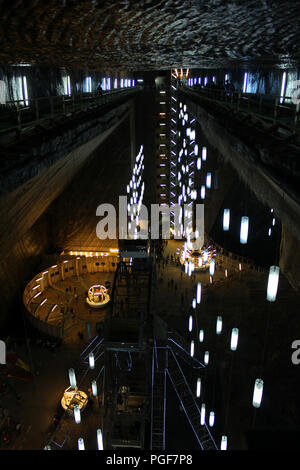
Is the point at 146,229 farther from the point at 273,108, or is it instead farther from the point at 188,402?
the point at 273,108

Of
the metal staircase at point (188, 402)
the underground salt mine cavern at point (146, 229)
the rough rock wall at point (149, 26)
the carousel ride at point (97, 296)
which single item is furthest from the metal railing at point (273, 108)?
the carousel ride at point (97, 296)

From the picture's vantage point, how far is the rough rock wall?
3.00 meters

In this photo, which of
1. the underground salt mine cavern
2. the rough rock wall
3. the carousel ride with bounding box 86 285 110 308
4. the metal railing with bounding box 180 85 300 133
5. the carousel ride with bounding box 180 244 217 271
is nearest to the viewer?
the rough rock wall

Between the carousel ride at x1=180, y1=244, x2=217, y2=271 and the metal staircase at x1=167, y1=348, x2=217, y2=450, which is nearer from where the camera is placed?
the metal staircase at x1=167, y1=348, x2=217, y2=450

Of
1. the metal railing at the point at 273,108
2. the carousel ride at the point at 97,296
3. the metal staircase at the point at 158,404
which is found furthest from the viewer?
the carousel ride at the point at 97,296

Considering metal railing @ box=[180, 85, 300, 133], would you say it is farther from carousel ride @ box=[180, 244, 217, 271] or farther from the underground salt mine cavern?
carousel ride @ box=[180, 244, 217, 271]

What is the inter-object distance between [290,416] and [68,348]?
815 centimetres

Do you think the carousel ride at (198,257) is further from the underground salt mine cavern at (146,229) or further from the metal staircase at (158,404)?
the metal staircase at (158,404)

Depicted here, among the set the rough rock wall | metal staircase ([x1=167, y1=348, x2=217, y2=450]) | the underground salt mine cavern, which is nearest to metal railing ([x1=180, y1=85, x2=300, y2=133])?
the underground salt mine cavern

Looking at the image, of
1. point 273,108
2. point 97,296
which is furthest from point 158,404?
point 273,108

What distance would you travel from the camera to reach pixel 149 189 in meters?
25.3

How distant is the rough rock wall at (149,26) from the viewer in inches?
118

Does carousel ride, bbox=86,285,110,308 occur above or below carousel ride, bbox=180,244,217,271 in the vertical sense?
below

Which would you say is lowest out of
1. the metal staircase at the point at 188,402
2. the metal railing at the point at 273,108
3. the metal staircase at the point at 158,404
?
the metal staircase at the point at 188,402
